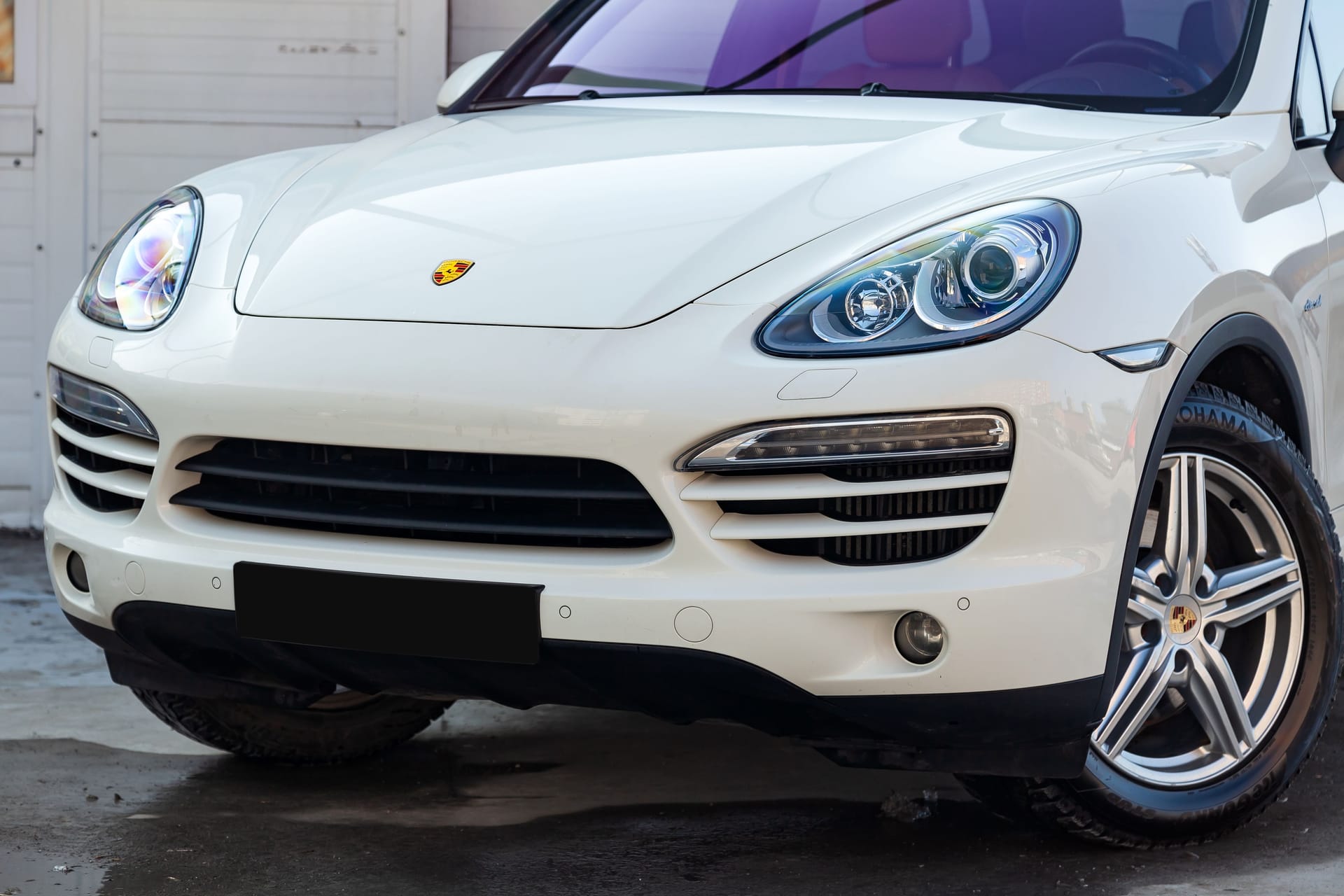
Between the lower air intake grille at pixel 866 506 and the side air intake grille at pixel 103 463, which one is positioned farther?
the side air intake grille at pixel 103 463

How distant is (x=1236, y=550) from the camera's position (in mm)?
2844

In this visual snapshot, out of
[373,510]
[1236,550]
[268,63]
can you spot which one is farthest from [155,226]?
[268,63]

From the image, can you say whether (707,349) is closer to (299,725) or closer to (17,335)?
(299,725)

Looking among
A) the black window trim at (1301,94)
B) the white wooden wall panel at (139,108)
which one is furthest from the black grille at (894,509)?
the white wooden wall panel at (139,108)

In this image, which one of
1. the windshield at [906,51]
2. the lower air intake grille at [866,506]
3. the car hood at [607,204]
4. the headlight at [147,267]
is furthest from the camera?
the windshield at [906,51]

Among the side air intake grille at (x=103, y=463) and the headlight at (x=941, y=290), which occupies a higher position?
the headlight at (x=941, y=290)

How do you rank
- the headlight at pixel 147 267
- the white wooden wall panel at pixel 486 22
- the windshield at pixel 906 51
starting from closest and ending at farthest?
the headlight at pixel 147 267
the windshield at pixel 906 51
the white wooden wall panel at pixel 486 22

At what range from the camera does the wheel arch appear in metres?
2.41

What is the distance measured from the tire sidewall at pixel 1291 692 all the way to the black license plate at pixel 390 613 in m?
0.91

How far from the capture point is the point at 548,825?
308 centimetres

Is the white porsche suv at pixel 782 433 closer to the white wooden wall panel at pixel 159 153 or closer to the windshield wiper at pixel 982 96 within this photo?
the windshield wiper at pixel 982 96

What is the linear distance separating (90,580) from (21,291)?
4.18m

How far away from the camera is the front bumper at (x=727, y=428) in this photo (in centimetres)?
229

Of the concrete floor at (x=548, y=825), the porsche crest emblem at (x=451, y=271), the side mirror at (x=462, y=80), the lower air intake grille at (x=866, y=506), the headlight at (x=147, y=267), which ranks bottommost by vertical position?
the concrete floor at (x=548, y=825)
